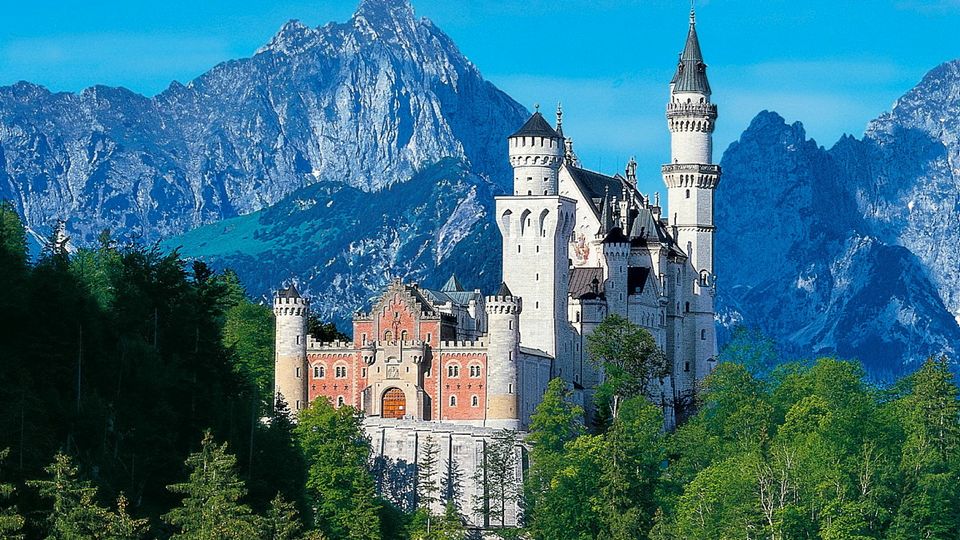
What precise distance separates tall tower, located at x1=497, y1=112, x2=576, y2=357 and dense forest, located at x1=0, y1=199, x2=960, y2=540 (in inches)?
158

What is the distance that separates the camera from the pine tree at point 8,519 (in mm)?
84500

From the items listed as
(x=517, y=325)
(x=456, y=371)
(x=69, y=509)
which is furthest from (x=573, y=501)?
(x=69, y=509)

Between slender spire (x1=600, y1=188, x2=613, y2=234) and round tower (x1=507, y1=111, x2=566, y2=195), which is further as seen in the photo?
slender spire (x1=600, y1=188, x2=613, y2=234)

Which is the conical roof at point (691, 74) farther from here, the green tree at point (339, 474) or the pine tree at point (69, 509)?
the pine tree at point (69, 509)

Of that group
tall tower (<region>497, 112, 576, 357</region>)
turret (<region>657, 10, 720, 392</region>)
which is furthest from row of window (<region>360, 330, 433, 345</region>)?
turret (<region>657, 10, 720, 392</region>)

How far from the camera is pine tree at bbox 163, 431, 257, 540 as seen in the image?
92438 mm

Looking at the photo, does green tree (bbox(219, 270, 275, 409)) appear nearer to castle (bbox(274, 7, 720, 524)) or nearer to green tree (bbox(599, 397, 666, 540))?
castle (bbox(274, 7, 720, 524))

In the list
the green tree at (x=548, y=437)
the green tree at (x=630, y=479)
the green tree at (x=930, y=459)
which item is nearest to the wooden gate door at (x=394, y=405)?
the green tree at (x=548, y=437)

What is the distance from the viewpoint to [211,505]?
93.9 meters

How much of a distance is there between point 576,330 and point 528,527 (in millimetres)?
22448

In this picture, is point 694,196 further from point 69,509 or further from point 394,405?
point 69,509

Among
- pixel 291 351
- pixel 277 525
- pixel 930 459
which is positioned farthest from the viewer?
pixel 291 351

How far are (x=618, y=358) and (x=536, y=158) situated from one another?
13402mm

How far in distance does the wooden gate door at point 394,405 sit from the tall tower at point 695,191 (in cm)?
2771
